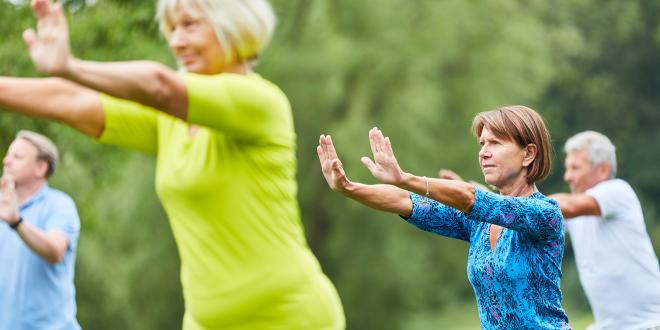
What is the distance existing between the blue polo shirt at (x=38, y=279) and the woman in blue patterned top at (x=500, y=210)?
256 centimetres

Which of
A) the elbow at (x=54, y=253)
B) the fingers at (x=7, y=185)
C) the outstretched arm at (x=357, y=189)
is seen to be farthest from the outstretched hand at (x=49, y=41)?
the elbow at (x=54, y=253)

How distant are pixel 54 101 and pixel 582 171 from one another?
4737 mm

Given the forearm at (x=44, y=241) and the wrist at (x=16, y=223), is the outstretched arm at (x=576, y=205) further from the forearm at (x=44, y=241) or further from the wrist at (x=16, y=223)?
the wrist at (x=16, y=223)

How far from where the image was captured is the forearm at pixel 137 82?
2.80m

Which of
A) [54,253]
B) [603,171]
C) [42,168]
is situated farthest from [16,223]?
[603,171]

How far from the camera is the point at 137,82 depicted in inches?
112

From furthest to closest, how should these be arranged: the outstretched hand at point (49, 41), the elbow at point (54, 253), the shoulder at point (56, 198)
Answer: the shoulder at point (56, 198) → the elbow at point (54, 253) → the outstretched hand at point (49, 41)

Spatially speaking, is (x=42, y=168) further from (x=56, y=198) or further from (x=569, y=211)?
(x=569, y=211)

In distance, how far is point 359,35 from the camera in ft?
69.8

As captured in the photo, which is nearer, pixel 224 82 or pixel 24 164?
pixel 224 82

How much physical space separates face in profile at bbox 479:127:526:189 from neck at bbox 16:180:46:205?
3166 millimetres

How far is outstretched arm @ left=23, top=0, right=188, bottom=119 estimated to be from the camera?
2785mm

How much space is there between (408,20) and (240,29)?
62.0 feet

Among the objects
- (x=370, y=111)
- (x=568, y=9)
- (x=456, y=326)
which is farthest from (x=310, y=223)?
(x=568, y=9)
